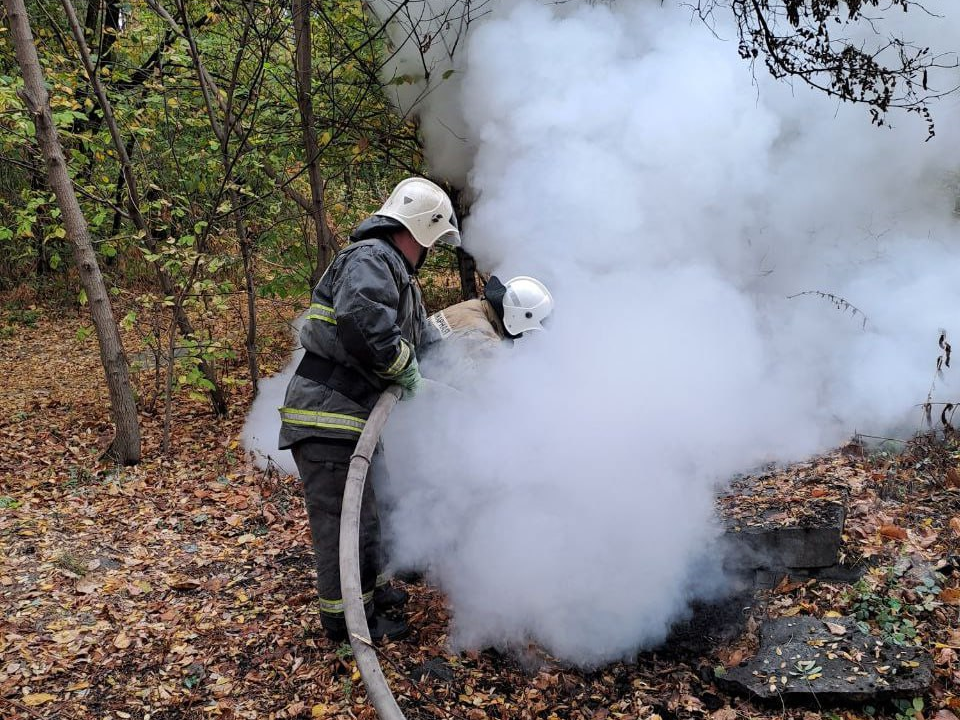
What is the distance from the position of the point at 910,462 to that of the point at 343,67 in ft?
18.5

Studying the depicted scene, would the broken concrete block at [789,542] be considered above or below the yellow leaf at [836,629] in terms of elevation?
above

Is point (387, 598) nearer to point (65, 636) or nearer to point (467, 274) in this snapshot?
point (65, 636)

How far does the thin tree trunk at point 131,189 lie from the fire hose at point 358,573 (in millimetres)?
3684

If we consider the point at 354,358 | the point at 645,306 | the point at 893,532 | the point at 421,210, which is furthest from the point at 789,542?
the point at 421,210

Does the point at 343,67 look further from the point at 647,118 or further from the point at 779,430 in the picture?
the point at 779,430

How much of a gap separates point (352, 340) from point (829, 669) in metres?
2.65

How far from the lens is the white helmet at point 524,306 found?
482 cm

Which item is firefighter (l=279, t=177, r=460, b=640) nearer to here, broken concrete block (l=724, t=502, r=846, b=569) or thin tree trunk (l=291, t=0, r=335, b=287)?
broken concrete block (l=724, t=502, r=846, b=569)

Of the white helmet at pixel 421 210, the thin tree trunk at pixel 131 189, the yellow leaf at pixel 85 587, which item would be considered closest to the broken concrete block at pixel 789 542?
the white helmet at pixel 421 210

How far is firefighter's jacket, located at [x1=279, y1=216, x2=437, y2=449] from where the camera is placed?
3400 millimetres

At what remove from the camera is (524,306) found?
4.82 meters

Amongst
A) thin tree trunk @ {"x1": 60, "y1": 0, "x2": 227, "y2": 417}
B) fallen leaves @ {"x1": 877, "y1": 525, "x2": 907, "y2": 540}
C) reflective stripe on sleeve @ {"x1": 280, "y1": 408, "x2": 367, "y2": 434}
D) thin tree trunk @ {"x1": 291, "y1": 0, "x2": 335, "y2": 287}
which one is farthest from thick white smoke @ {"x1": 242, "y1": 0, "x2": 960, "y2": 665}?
thin tree trunk @ {"x1": 60, "y1": 0, "x2": 227, "y2": 417}

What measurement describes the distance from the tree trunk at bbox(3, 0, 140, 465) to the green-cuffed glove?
359cm

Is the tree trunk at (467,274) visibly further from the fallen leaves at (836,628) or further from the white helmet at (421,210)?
the fallen leaves at (836,628)
